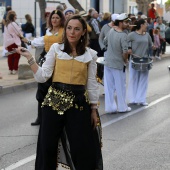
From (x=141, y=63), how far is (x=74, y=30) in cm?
631

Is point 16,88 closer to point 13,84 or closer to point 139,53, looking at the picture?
point 13,84

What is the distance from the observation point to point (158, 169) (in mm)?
6832

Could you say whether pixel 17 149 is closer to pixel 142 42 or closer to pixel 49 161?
pixel 49 161

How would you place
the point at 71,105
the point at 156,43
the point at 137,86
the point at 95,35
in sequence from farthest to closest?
Result: the point at 156,43 < the point at 95,35 < the point at 137,86 < the point at 71,105

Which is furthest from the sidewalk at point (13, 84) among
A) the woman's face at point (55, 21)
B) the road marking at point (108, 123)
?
the woman's face at point (55, 21)

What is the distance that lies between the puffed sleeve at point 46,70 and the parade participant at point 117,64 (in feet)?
16.6

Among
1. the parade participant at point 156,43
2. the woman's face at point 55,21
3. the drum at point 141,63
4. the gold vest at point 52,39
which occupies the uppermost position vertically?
the woman's face at point 55,21

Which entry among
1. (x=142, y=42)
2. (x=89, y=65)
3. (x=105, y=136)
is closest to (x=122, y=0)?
(x=142, y=42)

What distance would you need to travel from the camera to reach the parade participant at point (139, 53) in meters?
11.4

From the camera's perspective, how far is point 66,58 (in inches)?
213

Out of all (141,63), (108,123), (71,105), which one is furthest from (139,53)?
(71,105)

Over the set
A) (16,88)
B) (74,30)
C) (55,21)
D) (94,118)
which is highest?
(74,30)

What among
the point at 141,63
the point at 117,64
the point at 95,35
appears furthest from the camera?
the point at 95,35

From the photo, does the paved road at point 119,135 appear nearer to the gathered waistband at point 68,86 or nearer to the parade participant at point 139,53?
the parade participant at point 139,53
